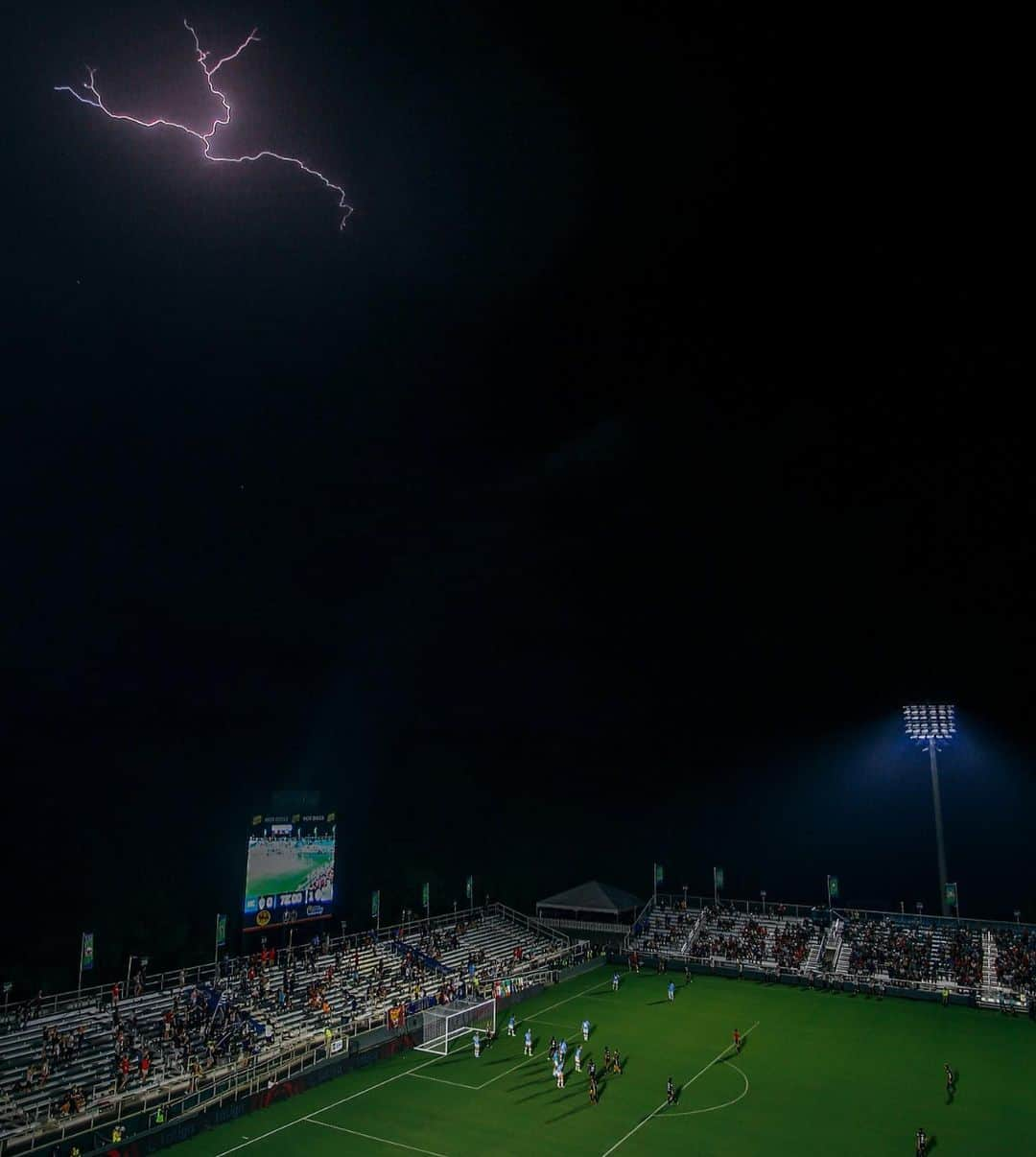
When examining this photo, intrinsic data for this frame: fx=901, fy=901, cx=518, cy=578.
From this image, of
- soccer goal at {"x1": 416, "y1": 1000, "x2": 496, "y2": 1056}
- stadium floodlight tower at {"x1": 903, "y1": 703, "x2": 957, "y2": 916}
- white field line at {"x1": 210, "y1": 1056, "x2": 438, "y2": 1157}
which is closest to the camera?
white field line at {"x1": 210, "y1": 1056, "x2": 438, "y2": 1157}

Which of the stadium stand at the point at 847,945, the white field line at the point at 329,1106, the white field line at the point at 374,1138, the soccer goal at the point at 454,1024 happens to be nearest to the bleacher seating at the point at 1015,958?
the stadium stand at the point at 847,945

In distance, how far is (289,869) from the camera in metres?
46.3

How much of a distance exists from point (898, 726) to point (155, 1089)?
51.1 metres

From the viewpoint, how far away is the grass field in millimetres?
28453

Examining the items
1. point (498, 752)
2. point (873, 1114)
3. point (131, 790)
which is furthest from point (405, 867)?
point (873, 1114)

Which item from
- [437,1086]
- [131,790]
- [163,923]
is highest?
[131,790]

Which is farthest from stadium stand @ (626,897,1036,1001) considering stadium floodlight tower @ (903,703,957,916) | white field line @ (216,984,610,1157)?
white field line @ (216,984,610,1157)

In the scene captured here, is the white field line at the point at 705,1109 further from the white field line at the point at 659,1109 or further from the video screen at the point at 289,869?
the video screen at the point at 289,869

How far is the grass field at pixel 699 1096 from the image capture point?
1120 inches

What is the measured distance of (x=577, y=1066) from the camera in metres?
35.6

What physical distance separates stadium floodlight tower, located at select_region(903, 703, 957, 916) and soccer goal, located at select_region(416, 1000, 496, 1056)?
30512 millimetres

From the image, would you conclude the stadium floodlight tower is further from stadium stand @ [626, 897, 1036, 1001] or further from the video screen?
the video screen

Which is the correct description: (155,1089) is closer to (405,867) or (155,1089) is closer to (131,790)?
(131,790)

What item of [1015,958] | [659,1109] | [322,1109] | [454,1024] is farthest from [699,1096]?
[1015,958]
